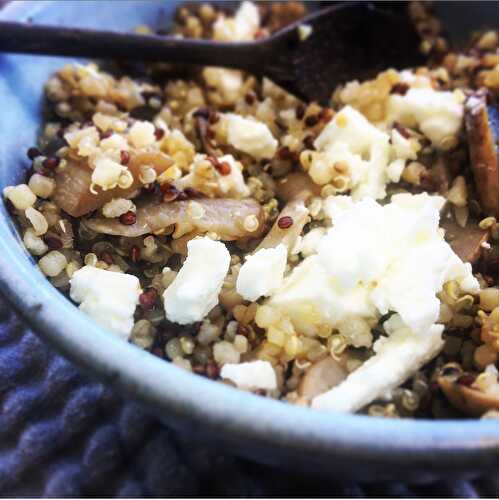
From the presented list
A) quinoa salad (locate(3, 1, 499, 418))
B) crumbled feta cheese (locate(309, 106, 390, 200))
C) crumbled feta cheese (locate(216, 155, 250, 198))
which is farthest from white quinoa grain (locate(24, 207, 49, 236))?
crumbled feta cheese (locate(309, 106, 390, 200))

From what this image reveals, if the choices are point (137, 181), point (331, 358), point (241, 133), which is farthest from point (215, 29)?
point (331, 358)

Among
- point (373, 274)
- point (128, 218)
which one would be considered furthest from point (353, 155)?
point (128, 218)

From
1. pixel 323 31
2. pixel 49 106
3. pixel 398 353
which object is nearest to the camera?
pixel 398 353

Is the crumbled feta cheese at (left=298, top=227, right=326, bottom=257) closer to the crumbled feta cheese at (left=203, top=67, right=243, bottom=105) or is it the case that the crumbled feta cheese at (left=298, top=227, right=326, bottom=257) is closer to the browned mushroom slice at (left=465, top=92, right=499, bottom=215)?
the browned mushroom slice at (left=465, top=92, right=499, bottom=215)

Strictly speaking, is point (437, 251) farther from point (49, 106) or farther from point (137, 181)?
point (49, 106)

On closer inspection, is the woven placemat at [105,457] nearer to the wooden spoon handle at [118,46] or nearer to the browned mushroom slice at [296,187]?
the browned mushroom slice at [296,187]
